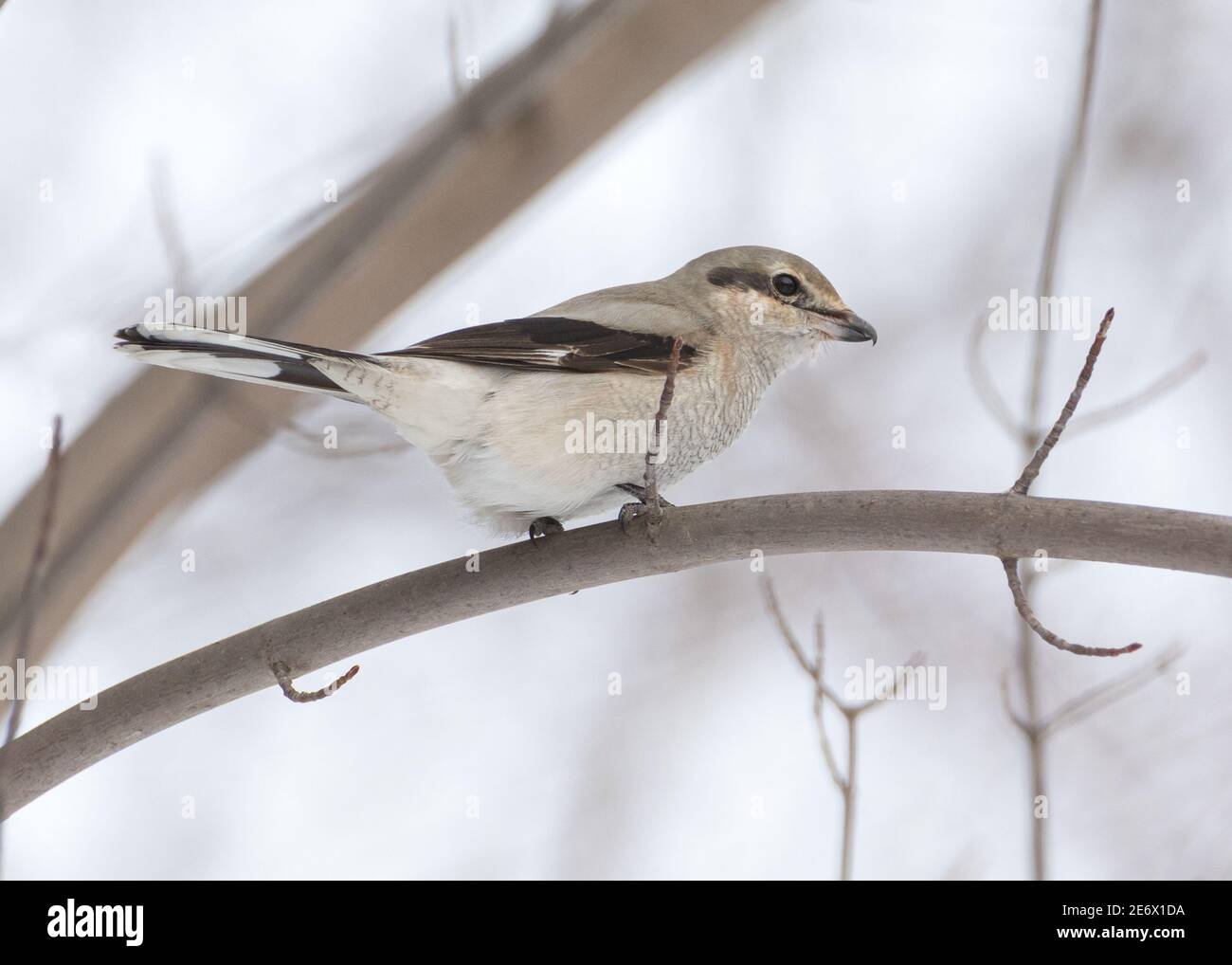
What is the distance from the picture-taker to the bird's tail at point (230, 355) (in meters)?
3.47

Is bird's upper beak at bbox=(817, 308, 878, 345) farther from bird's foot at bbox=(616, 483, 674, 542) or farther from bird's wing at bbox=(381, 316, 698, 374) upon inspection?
bird's foot at bbox=(616, 483, 674, 542)

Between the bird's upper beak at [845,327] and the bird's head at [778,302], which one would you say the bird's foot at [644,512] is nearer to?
the bird's head at [778,302]

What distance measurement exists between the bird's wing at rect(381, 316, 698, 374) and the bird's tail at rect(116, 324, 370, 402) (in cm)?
31

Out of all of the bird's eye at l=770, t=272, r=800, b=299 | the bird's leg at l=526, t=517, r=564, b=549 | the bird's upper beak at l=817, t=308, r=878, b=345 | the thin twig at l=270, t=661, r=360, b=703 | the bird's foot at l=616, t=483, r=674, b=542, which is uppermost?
the bird's eye at l=770, t=272, r=800, b=299

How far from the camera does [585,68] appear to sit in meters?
4.78

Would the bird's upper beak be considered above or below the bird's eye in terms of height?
below

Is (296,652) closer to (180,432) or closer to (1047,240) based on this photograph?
(180,432)

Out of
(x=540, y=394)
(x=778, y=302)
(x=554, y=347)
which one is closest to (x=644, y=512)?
(x=540, y=394)

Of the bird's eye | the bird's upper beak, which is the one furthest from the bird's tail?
the bird's upper beak

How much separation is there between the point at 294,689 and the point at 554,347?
1567 mm

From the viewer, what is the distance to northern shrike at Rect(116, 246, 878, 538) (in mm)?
3844

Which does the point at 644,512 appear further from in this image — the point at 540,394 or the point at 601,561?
the point at 540,394

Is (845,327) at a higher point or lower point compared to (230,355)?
higher

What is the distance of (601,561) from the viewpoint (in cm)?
344
